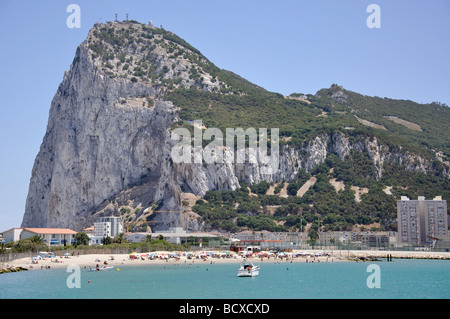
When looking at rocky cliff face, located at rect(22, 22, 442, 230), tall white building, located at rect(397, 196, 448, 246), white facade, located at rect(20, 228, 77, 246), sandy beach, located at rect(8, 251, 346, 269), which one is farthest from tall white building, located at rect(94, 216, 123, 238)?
tall white building, located at rect(397, 196, 448, 246)

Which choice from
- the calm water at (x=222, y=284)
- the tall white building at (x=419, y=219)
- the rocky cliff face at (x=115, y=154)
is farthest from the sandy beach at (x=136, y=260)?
the rocky cliff face at (x=115, y=154)

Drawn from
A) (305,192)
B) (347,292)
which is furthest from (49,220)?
(347,292)

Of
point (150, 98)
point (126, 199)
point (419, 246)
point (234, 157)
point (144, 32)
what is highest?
point (144, 32)

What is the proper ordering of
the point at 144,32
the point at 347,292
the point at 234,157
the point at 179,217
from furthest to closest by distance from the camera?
the point at 144,32 → the point at 234,157 → the point at 179,217 → the point at 347,292

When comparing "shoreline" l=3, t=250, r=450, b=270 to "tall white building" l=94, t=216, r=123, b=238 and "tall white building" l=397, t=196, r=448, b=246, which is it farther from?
"tall white building" l=94, t=216, r=123, b=238

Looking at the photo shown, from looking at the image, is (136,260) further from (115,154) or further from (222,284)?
(115,154)

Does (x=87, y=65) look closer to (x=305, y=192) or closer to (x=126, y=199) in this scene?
(x=126, y=199)

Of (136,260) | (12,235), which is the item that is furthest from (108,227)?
(136,260)
